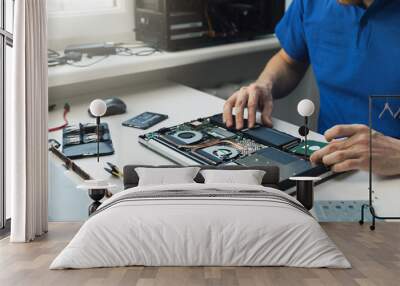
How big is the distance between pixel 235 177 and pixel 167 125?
63 cm

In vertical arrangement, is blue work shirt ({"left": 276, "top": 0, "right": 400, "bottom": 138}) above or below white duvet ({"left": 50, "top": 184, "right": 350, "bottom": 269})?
above

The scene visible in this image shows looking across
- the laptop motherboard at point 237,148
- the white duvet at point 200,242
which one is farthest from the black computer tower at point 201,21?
the white duvet at point 200,242

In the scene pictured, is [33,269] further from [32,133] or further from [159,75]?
[159,75]

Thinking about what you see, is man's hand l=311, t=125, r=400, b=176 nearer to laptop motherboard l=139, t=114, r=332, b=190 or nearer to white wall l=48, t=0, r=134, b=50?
laptop motherboard l=139, t=114, r=332, b=190

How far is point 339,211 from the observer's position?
13.6 ft

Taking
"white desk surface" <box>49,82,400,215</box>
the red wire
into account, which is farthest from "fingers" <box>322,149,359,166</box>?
the red wire

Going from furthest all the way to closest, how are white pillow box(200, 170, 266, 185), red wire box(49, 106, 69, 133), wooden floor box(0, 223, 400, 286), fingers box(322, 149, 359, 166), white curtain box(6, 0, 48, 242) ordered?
1. red wire box(49, 106, 69, 133)
2. fingers box(322, 149, 359, 166)
3. white pillow box(200, 170, 266, 185)
4. white curtain box(6, 0, 48, 242)
5. wooden floor box(0, 223, 400, 286)

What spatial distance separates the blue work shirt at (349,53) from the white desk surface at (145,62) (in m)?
0.21

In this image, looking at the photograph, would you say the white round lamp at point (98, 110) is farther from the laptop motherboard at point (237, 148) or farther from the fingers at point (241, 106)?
the fingers at point (241, 106)

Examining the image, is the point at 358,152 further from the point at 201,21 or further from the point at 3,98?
the point at 3,98

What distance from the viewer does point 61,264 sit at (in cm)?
307

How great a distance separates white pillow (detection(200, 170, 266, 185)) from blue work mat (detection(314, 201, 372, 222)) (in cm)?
47

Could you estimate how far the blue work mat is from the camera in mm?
4109

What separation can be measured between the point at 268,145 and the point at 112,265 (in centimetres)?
145
